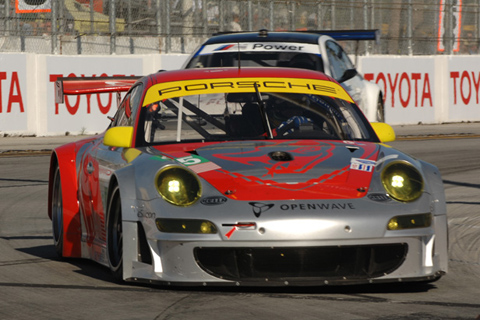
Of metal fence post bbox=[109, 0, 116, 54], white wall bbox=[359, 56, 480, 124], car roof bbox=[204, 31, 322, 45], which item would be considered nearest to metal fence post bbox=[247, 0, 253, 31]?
white wall bbox=[359, 56, 480, 124]

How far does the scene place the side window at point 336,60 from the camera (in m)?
12.4

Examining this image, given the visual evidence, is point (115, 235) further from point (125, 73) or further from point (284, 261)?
point (125, 73)

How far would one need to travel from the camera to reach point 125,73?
793 inches

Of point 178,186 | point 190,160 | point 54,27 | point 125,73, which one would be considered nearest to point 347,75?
point 190,160

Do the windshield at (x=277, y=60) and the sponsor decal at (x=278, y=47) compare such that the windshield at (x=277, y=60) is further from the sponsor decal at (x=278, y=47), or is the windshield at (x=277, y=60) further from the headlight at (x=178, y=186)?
the headlight at (x=178, y=186)

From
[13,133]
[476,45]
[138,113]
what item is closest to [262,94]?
[138,113]

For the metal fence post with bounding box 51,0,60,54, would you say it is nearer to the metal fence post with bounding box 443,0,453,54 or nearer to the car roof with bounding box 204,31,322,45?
the car roof with bounding box 204,31,322,45

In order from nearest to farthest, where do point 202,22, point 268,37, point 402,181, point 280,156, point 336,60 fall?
point 402,181 → point 280,156 → point 268,37 → point 336,60 → point 202,22

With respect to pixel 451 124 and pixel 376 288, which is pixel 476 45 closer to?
pixel 451 124

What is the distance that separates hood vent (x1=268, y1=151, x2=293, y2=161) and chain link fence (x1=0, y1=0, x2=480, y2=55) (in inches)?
509

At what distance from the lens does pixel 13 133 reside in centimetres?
1834

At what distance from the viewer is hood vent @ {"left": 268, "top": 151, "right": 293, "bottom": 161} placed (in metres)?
5.59

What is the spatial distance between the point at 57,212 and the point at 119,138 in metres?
1.30

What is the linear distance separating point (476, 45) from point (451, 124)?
4253 millimetres
